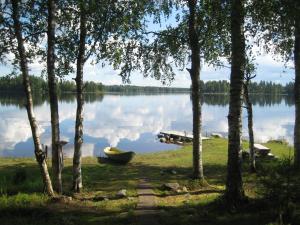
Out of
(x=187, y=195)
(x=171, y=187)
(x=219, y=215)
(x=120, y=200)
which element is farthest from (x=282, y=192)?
(x=171, y=187)

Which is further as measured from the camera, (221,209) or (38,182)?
(38,182)

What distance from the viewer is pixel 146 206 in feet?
47.3

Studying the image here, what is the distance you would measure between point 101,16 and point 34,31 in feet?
9.37

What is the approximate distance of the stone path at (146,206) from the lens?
1220cm

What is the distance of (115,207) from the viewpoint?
14.5 meters

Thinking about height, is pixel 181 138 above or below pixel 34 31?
below

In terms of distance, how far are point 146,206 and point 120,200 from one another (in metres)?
1.72

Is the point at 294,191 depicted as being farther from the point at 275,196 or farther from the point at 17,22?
the point at 17,22

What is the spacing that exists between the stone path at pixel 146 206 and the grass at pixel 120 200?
0.90 ft

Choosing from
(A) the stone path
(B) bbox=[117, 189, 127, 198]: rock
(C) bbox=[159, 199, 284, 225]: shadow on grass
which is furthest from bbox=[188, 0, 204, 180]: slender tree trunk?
(C) bbox=[159, 199, 284, 225]: shadow on grass

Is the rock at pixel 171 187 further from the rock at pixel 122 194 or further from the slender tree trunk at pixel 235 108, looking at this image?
the slender tree trunk at pixel 235 108

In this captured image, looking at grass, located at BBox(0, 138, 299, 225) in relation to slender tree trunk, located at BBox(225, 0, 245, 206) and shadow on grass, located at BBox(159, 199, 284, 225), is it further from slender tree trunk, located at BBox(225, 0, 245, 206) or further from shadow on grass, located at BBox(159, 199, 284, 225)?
slender tree trunk, located at BBox(225, 0, 245, 206)

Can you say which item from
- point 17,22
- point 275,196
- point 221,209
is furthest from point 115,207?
point 17,22

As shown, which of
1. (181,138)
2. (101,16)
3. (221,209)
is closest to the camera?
(221,209)
